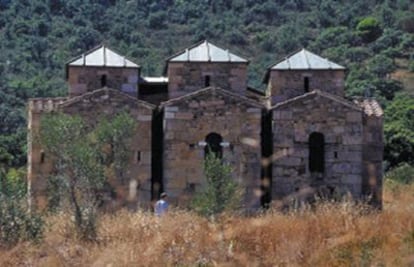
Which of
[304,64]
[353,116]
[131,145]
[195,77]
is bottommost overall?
[131,145]

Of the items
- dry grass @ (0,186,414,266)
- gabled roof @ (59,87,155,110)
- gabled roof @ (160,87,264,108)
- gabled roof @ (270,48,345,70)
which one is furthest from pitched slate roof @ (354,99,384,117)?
dry grass @ (0,186,414,266)

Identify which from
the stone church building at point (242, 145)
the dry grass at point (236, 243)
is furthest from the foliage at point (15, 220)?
the stone church building at point (242, 145)

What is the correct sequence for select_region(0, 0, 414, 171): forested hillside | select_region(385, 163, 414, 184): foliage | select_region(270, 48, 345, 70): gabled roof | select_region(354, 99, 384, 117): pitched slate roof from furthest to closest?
select_region(0, 0, 414, 171): forested hillside, select_region(385, 163, 414, 184): foliage, select_region(270, 48, 345, 70): gabled roof, select_region(354, 99, 384, 117): pitched slate roof

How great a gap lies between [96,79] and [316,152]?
5.63 m

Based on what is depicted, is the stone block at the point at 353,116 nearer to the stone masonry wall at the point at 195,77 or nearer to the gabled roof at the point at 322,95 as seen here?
the gabled roof at the point at 322,95

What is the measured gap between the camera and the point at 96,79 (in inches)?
974

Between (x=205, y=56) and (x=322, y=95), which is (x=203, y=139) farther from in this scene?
(x=322, y=95)

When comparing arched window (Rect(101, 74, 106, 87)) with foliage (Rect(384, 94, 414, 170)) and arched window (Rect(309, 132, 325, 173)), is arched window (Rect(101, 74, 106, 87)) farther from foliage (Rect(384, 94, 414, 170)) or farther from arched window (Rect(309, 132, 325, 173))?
foliage (Rect(384, 94, 414, 170))

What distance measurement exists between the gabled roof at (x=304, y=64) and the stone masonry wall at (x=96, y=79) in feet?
11.6

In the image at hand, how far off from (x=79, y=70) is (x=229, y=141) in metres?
4.20

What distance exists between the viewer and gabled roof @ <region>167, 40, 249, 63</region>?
81.2 ft

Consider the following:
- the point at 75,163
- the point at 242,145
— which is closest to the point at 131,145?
the point at 242,145

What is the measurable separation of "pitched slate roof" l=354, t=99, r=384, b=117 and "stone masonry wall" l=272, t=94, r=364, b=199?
2.45 feet

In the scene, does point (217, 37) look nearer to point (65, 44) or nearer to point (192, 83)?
point (65, 44)
